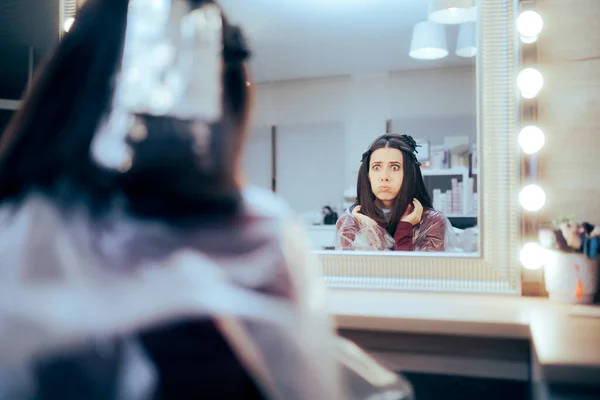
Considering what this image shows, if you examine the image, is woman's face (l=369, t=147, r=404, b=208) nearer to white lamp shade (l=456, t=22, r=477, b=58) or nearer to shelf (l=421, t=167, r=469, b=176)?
shelf (l=421, t=167, r=469, b=176)

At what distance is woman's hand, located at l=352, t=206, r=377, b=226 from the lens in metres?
0.93

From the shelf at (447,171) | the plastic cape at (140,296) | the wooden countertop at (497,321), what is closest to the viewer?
the plastic cape at (140,296)

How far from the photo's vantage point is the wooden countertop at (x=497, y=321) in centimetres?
59

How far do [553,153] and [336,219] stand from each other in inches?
15.4

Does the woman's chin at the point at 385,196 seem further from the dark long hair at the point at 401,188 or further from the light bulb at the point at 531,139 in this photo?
the light bulb at the point at 531,139

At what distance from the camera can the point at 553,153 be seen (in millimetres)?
885

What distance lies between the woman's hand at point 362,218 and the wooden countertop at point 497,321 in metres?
0.13

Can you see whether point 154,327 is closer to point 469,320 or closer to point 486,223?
point 469,320

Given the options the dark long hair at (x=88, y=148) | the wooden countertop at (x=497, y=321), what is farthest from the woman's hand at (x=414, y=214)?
the dark long hair at (x=88, y=148)

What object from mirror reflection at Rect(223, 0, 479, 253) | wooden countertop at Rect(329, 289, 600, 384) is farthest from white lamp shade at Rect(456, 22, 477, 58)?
wooden countertop at Rect(329, 289, 600, 384)

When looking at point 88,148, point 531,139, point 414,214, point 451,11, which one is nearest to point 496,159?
point 531,139

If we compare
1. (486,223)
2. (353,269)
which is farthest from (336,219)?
(486,223)

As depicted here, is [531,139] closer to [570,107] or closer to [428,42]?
[570,107]

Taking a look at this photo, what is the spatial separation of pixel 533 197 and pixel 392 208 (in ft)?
0.79
